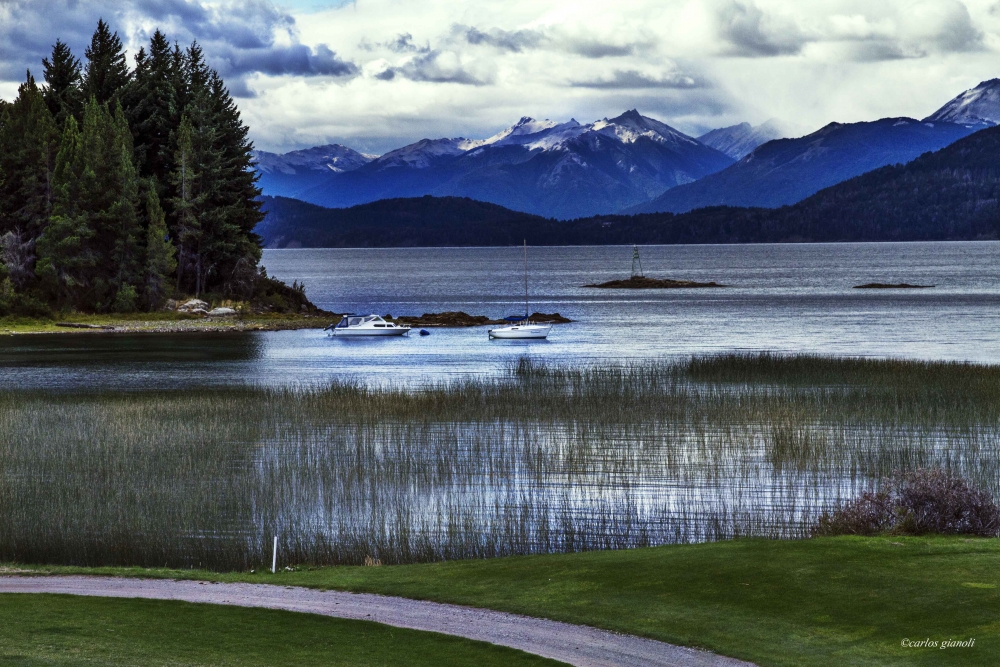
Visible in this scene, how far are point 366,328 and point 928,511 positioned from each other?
8376cm

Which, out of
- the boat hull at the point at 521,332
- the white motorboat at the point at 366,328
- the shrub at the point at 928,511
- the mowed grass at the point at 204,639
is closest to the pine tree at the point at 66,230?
the white motorboat at the point at 366,328

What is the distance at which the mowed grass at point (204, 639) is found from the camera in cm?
1450

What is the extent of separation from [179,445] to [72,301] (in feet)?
239

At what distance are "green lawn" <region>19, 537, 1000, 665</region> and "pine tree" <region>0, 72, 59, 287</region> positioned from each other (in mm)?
88651

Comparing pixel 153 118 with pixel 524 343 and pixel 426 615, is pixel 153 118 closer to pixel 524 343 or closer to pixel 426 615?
pixel 524 343

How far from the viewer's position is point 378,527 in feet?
87.6

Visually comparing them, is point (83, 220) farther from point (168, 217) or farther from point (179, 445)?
point (179, 445)

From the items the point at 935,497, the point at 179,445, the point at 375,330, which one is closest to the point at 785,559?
the point at 935,497

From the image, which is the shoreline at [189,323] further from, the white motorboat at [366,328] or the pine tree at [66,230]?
the white motorboat at [366,328]

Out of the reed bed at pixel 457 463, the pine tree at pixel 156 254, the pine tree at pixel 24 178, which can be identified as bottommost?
the reed bed at pixel 457 463

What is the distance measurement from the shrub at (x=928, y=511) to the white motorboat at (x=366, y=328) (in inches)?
3221

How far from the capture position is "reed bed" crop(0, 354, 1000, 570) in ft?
84.4

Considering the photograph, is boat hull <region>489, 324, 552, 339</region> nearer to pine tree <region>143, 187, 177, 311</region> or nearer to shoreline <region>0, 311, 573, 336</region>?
shoreline <region>0, 311, 573, 336</region>

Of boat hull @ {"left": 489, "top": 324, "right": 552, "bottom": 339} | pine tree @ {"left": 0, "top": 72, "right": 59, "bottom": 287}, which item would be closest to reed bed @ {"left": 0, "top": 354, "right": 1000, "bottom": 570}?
boat hull @ {"left": 489, "top": 324, "right": 552, "bottom": 339}
